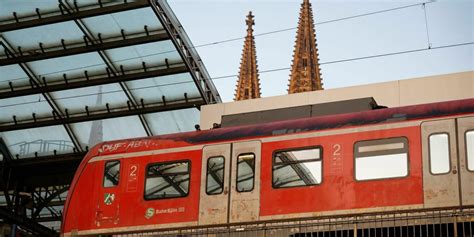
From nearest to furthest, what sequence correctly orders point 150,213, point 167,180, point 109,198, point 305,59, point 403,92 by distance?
1. point 150,213
2. point 167,180
3. point 109,198
4. point 403,92
5. point 305,59

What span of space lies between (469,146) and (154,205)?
305 inches

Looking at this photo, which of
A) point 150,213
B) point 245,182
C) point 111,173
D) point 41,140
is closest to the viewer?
point 245,182

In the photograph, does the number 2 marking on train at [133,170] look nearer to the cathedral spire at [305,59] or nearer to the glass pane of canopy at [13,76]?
the glass pane of canopy at [13,76]

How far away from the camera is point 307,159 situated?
21.2 m

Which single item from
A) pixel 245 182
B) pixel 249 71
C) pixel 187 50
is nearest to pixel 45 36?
pixel 187 50

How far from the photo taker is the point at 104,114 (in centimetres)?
3816

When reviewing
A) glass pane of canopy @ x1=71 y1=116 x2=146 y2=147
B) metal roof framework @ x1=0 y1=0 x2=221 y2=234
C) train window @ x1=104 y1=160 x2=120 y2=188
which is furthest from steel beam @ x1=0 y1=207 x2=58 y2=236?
train window @ x1=104 y1=160 x2=120 y2=188

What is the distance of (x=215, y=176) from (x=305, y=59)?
6780cm

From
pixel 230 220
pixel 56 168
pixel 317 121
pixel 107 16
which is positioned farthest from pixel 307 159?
pixel 56 168

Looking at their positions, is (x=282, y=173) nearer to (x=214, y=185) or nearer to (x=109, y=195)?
(x=214, y=185)

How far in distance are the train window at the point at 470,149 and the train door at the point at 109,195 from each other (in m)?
8.68

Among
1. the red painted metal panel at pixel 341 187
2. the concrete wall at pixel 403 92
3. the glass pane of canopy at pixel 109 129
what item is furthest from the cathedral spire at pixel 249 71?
the red painted metal panel at pixel 341 187

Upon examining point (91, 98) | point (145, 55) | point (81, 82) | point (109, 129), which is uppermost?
point (145, 55)

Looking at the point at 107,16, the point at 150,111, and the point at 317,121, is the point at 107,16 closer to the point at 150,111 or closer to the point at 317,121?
the point at 150,111
